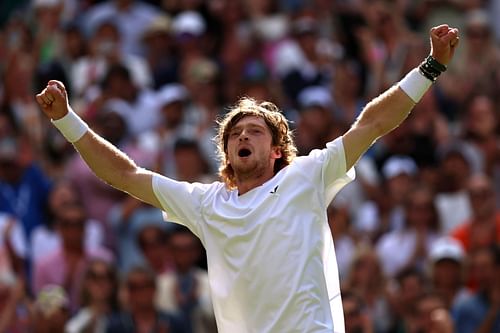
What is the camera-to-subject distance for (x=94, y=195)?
43.2 feet

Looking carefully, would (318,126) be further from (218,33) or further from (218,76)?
(218,33)

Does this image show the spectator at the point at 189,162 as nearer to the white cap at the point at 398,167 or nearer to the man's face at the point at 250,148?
the white cap at the point at 398,167

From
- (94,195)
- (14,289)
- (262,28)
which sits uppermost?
(262,28)

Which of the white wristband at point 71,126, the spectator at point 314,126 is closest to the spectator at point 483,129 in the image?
the spectator at point 314,126

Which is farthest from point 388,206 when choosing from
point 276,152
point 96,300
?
point 276,152

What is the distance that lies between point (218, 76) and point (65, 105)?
658cm

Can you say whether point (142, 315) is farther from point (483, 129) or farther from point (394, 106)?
point (394, 106)

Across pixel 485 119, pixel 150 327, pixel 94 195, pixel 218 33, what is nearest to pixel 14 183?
pixel 94 195

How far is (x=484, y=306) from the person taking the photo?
11.7 meters

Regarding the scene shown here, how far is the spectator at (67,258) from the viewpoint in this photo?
40.3 feet

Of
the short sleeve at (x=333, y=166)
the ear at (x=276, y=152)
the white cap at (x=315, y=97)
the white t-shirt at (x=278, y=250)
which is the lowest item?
the white t-shirt at (x=278, y=250)

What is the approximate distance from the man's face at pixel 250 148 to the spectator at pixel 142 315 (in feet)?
12.7

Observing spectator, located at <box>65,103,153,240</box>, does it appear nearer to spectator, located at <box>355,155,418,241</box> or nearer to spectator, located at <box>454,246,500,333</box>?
spectator, located at <box>355,155,418,241</box>

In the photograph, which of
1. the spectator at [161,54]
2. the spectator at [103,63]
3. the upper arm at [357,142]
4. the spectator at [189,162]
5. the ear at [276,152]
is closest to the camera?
the upper arm at [357,142]
